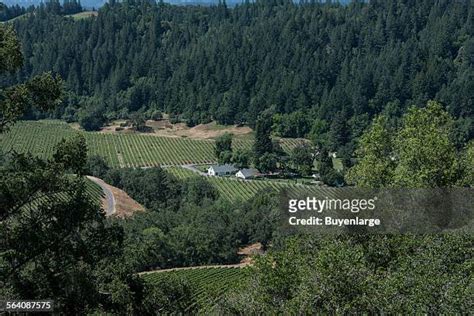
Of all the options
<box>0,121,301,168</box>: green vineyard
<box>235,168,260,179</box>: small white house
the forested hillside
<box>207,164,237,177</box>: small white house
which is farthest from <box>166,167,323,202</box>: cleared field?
the forested hillside

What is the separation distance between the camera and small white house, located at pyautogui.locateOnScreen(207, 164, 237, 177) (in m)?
69.0

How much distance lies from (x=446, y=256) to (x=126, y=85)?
117 meters

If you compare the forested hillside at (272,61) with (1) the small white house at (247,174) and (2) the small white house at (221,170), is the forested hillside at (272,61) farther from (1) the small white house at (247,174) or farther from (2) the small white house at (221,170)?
(2) the small white house at (221,170)

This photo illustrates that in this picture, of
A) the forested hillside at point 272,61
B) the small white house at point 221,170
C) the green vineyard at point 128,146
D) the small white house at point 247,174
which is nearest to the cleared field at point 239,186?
the small white house at point 247,174

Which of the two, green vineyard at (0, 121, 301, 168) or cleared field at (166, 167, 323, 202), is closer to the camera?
cleared field at (166, 167, 323, 202)

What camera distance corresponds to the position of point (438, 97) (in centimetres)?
9769

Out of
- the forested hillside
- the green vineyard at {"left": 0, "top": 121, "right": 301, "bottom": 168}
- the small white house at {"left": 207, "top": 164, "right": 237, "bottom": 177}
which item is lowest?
the green vineyard at {"left": 0, "top": 121, "right": 301, "bottom": 168}

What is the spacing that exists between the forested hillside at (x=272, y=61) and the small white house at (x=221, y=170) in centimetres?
1853

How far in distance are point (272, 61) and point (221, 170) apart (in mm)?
56581

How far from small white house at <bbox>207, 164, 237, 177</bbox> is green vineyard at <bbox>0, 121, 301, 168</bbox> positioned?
5.80 meters

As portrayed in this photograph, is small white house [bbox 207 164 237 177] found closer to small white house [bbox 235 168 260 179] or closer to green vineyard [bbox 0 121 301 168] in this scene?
small white house [bbox 235 168 260 179]

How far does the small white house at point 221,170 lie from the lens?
69.0m

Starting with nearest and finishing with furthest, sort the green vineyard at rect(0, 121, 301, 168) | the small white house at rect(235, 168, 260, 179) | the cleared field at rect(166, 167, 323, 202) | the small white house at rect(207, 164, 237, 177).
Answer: the cleared field at rect(166, 167, 323, 202)
the small white house at rect(235, 168, 260, 179)
the small white house at rect(207, 164, 237, 177)
the green vineyard at rect(0, 121, 301, 168)

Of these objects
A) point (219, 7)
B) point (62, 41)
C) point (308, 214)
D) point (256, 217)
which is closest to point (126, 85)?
point (62, 41)
